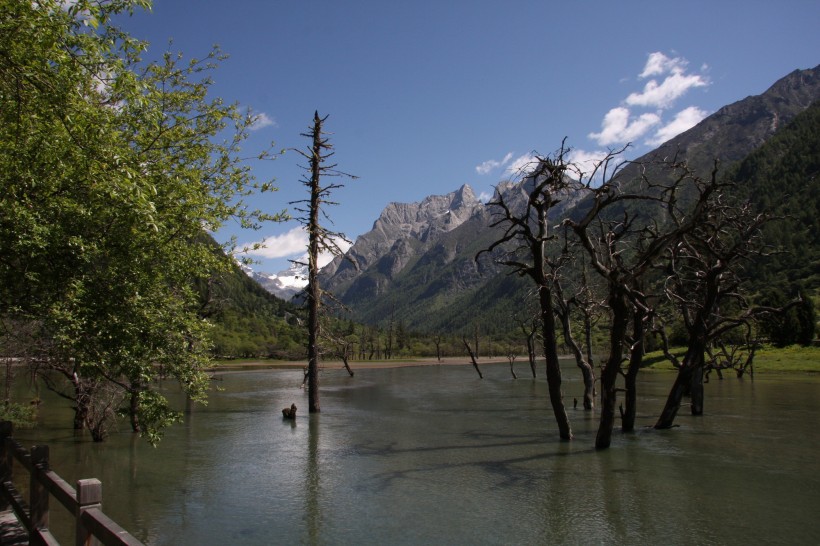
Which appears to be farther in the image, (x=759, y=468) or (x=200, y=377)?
(x=759, y=468)

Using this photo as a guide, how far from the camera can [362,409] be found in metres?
40.2

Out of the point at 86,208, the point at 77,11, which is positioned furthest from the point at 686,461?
the point at 77,11

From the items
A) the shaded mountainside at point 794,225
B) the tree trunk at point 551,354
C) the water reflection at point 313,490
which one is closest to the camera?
the water reflection at point 313,490

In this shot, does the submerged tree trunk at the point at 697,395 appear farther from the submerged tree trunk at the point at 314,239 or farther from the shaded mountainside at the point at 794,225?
the shaded mountainside at the point at 794,225

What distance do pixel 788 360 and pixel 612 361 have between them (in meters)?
57.4

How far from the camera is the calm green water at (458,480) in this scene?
1340 cm

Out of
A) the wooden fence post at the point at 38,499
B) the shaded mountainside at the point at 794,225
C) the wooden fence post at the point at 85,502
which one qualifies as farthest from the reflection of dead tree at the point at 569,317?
the shaded mountainside at the point at 794,225

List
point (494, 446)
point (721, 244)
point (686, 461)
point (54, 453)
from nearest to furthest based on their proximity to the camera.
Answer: point (686, 461), point (54, 453), point (494, 446), point (721, 244)

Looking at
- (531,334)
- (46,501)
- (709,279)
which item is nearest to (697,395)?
(709,279)

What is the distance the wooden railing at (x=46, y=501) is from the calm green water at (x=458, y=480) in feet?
15.0

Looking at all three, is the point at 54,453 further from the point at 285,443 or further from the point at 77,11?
the point at 77,11

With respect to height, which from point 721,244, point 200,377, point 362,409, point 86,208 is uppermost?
point 721,244

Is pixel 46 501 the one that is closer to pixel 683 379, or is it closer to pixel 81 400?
pixel 81 400

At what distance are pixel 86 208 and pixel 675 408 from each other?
2661cm
